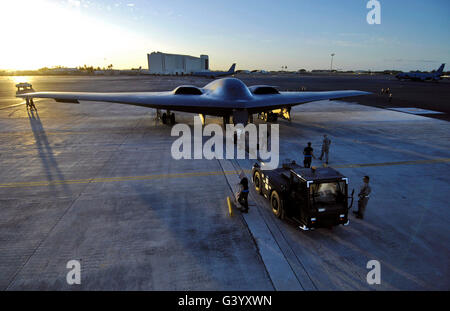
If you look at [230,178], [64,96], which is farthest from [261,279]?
[64,96]

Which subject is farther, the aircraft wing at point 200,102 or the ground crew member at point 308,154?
the aircraft wing at point 200,102

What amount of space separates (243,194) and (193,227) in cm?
179

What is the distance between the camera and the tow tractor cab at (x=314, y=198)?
617 centimetres

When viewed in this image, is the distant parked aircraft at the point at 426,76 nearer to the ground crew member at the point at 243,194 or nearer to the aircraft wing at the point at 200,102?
the aircraft wing at the point at 200,102

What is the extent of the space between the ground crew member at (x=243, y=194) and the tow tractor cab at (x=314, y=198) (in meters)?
0.94

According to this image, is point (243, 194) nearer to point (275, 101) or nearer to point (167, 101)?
point (275, 101)

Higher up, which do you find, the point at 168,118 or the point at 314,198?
the point at 168,118

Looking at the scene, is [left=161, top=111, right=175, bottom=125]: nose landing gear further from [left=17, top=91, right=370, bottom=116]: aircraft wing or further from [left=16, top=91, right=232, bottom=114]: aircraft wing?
[left=16, top=91, right=232, bottom=114]: aircraft wing

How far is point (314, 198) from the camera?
6301mm

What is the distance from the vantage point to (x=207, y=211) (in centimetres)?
777

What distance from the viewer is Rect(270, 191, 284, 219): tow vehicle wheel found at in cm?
704

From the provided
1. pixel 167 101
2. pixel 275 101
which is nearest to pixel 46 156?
pixel 167 101

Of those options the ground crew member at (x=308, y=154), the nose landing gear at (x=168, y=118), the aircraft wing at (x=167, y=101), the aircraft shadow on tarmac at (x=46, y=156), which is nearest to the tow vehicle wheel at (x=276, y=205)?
the ground crew member at (x=308, y=154)

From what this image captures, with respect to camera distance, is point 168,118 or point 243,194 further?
point 168,118
